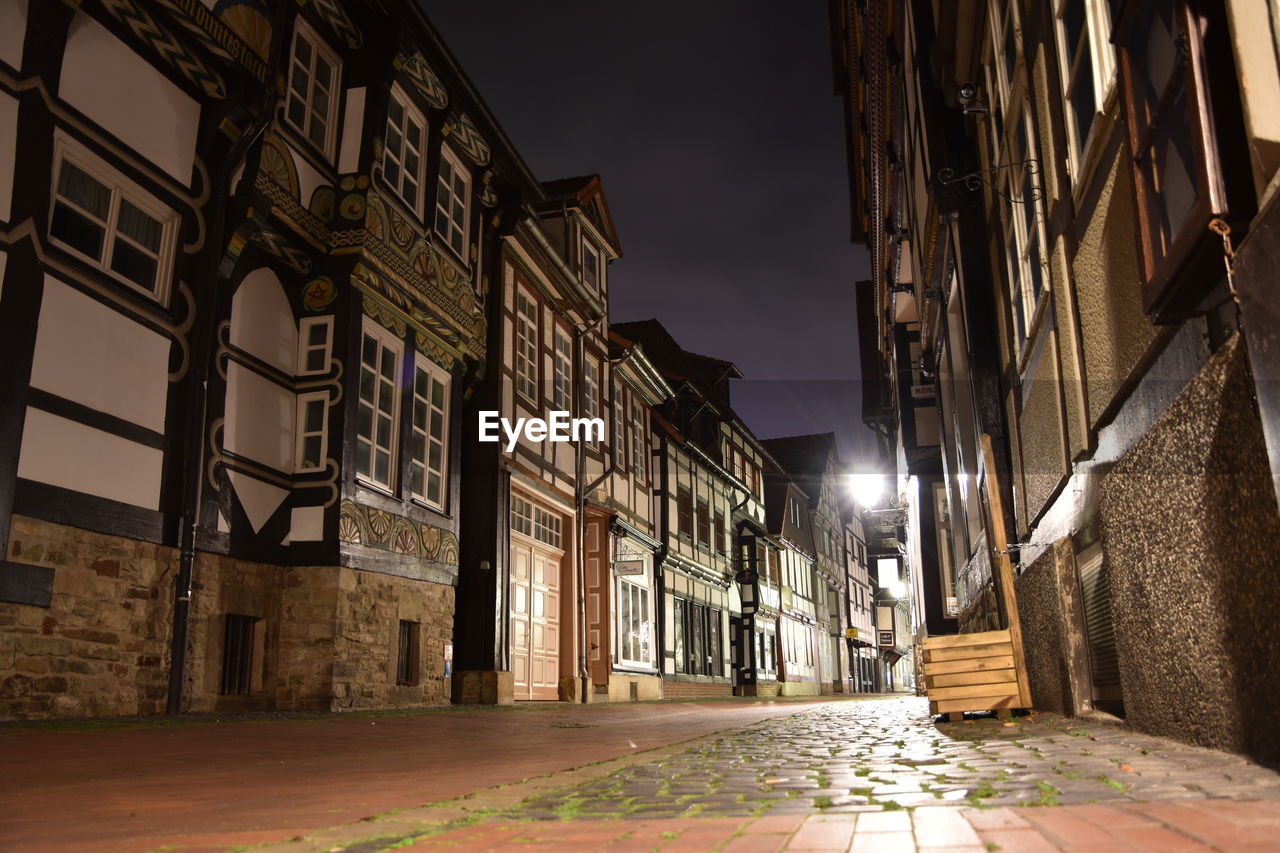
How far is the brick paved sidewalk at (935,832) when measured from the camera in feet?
7.70

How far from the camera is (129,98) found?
9758 mm

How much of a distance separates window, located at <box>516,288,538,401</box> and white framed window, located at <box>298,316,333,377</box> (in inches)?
211

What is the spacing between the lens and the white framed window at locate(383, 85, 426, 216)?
14.0m

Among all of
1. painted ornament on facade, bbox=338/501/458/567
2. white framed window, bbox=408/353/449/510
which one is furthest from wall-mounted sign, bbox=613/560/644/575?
white framed window, bbox=408/353/449/510

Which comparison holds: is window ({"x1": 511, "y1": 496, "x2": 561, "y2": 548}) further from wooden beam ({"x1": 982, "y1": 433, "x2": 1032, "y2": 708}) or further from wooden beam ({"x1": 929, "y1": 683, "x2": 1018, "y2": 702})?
wooden beam ({"x1": 982, "y1": 433, "x2": 1032, "y2": 708})

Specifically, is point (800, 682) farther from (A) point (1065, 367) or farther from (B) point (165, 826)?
(B) point (165, 826)

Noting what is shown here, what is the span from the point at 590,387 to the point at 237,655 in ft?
38.1

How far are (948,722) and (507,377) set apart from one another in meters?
10.4

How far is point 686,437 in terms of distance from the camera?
93.1ft

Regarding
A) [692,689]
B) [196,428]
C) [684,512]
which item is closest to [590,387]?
[684,512]

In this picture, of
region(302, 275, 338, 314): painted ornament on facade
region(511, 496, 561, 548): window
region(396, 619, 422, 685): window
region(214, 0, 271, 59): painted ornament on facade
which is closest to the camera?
region(214, 0, 271, 59): painted ornament on facade

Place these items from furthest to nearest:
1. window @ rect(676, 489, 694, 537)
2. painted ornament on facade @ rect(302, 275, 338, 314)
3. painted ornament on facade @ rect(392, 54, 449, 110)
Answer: window @ rect(676, 489, 694, 537) < painted ornament on facade @ rect(392, 54, 449, 110) < painted ornament on facade @ rect(302, 275, 338, 314)

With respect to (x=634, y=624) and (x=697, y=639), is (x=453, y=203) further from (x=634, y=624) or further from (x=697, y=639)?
(x=697, y=639)

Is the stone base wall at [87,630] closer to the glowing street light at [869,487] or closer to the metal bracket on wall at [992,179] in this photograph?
the metal bracket on wall at [992,179]
